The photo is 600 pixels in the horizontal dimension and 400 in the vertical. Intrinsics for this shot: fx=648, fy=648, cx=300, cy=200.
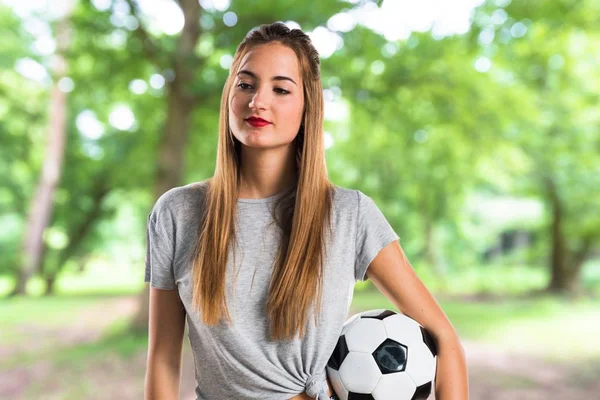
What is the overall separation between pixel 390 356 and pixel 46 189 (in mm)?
6635

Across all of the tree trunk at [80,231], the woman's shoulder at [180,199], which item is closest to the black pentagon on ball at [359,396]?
the woman's shoulder at [180,199]

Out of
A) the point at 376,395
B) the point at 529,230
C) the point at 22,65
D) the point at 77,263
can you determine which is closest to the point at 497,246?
the point at 529,230

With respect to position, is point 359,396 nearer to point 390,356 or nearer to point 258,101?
point 390,356

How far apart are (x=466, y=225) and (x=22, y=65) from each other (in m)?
6.21

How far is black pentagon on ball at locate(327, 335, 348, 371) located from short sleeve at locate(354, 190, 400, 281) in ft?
0.37

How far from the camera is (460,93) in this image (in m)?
5.36

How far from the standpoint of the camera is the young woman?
40.5 inches

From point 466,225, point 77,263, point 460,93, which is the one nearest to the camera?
point 460,93

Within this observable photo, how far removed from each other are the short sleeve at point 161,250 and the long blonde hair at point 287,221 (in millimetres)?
51

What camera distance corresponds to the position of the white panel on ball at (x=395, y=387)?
1077 millimetres

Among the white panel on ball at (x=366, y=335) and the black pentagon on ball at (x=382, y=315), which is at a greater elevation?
the black pentagon on ball at (x=382, y=315)

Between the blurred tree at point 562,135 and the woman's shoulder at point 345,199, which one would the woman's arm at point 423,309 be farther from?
the blurred tree at point 562,135

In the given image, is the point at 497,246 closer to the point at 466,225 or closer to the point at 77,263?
the point at 466,225

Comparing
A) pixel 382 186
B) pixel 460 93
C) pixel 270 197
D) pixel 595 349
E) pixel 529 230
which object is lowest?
pixel 595 349
